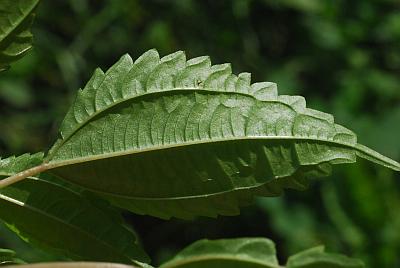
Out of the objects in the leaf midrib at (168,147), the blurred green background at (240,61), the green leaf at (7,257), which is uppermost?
the blurred green background at (240,61)

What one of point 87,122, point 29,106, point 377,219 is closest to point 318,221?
point 377,219

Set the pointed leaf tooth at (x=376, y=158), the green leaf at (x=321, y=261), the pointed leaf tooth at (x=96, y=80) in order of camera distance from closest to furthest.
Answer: the green leaf at (x=321, y=261)
the pointed leaf tooth at (x=376, y=158)
the pointed leaf tooth at (x=96, y=80)

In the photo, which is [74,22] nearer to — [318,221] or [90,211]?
[318,221]

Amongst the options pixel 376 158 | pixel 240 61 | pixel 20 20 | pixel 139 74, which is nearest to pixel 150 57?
pixel 139 74

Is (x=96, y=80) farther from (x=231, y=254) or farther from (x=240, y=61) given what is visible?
(x=240, y=61)

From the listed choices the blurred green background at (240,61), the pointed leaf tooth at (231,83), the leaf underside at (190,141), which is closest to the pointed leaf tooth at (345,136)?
the leaf underside at (190,141)

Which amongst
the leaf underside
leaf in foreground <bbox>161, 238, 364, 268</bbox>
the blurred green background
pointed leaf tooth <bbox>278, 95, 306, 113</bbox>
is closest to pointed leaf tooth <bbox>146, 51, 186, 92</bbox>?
the leaf underside

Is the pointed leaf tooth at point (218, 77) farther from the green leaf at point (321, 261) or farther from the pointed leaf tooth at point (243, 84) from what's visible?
the green leaf at point (321, 261)
